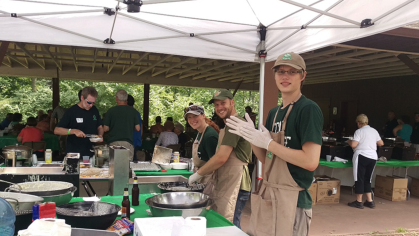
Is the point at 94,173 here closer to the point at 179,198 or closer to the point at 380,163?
the point at 179,198

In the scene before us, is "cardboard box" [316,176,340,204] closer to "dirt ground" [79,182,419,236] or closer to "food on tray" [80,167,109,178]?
"dirt ground" [79,182,419,236]

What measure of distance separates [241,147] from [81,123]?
2.45 m

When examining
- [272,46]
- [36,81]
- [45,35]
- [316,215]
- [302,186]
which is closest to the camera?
[302,186]

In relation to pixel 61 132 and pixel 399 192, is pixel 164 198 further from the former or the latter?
pixel 399 192

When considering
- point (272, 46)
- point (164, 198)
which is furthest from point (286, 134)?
point (272, 46)

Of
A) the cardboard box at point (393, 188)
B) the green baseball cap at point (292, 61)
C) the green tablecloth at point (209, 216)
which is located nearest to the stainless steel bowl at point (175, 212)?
the green tablecloth at point (209, 216)

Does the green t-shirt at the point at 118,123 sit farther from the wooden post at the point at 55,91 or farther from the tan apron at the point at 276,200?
the wooden post at the point at 55,91

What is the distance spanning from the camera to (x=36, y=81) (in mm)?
22109

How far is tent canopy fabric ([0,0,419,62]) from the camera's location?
3248 millimetres

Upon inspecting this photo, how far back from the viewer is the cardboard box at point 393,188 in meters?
6.59

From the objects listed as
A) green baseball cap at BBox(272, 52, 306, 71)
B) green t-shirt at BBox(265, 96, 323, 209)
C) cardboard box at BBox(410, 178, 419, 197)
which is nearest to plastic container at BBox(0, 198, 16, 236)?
green t-shirt at BBox(265, 96, 323, 209)

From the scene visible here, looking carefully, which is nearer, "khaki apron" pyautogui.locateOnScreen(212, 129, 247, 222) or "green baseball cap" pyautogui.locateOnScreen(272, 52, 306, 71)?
"green baseball cap" pyautogui.locateOnScreen(272, 52, 306, 71)

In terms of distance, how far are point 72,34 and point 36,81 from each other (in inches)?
822

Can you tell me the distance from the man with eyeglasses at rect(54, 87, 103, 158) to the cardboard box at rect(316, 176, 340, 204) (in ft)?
13.3
